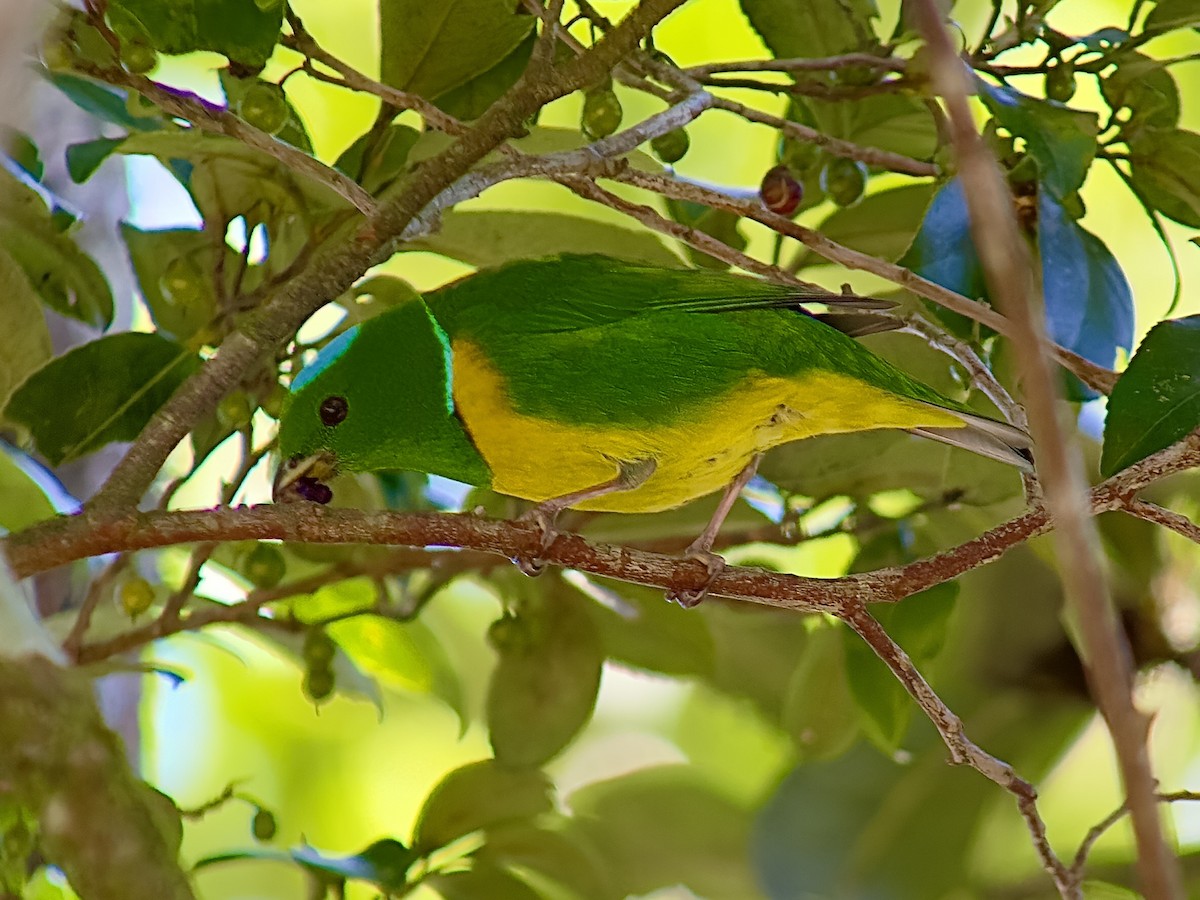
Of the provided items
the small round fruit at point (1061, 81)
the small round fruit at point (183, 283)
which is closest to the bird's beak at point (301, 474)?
the small round fruit at point (183, 283)

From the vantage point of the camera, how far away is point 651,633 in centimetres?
241

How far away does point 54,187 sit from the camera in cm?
246

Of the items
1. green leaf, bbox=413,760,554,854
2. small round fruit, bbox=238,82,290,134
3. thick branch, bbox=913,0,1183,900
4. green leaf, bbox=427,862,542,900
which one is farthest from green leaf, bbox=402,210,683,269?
thick branch, bbox=913,0,1183,900

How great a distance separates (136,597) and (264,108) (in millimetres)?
861

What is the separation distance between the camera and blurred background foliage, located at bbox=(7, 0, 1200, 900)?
1888 millimetres

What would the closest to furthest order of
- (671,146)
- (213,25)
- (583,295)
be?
(213,25) → (583,295) → (671,146)

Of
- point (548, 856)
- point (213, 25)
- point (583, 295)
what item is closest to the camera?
point (213, 25)

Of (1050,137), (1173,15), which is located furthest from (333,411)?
(1173,15)

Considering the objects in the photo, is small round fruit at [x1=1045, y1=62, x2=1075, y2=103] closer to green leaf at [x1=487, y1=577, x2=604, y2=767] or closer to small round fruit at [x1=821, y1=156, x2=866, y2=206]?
small round fruit at [x1=821, y1=156, x2=866, y2=206]

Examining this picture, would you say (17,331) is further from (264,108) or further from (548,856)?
(548,856)

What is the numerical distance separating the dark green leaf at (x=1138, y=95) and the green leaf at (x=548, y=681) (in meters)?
1.20

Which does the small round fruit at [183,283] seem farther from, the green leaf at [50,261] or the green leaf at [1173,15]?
the green leaf at [1173,15]

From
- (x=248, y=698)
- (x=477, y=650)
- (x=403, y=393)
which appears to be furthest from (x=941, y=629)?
(x=248, y=698)

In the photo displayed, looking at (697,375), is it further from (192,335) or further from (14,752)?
(14,752)
